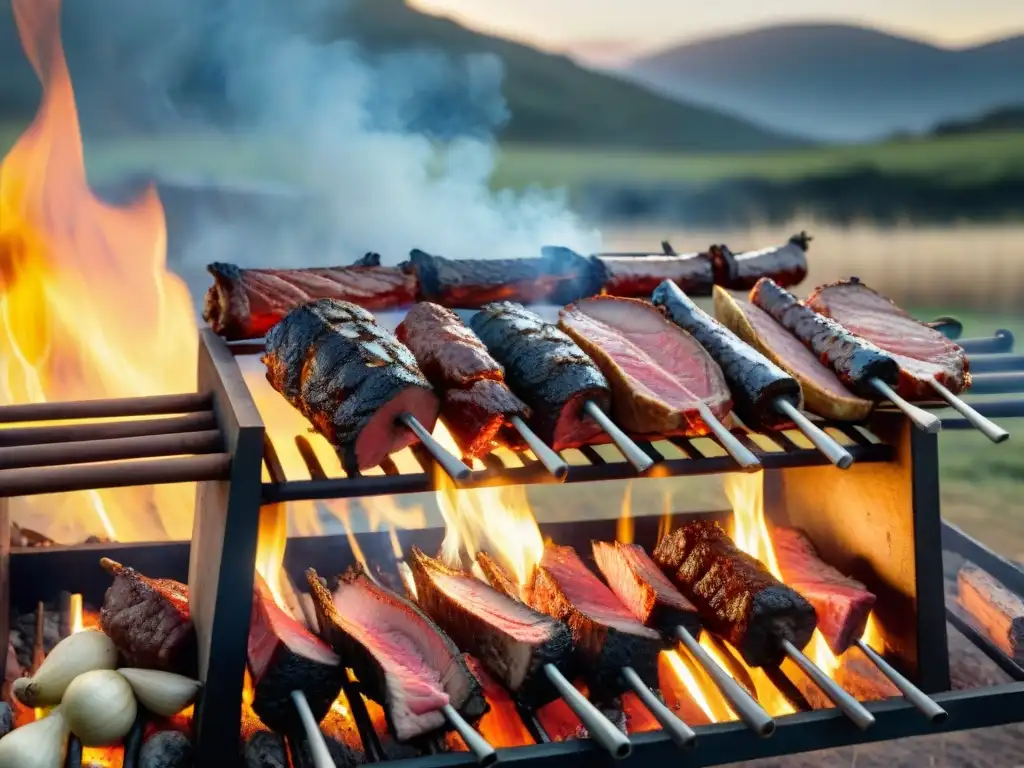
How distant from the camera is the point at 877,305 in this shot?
378 cm

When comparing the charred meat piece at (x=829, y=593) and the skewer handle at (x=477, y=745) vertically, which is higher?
the skewer handle at (x=477, y=745)

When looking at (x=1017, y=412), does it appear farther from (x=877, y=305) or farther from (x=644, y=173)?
(x=644, y=173)

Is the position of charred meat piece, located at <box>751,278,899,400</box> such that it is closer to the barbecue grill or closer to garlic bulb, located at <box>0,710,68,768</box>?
the barbecue grill

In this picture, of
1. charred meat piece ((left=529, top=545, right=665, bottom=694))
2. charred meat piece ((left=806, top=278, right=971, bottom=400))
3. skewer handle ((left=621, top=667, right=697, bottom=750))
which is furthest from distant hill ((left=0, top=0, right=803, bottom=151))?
skewer handle ((left=621, top=667, right=697, bottom=750))

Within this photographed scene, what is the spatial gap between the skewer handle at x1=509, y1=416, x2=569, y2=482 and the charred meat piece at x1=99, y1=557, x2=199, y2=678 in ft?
4.13

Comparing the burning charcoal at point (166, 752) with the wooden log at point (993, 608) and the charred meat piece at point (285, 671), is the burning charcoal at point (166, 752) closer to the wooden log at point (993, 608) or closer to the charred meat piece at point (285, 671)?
the charred meat piece at point (285, 671)

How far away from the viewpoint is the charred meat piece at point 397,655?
260 cm

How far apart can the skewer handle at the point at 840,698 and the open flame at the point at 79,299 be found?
11.9 ft

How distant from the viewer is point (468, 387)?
270 centimetres

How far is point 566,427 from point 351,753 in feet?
3.94

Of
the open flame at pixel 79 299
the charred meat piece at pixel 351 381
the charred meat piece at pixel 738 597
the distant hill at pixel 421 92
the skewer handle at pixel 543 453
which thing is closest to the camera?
the skewer handle at pixel 543 453

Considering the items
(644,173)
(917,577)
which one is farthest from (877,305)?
(644,173)

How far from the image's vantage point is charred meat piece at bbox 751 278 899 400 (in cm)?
302

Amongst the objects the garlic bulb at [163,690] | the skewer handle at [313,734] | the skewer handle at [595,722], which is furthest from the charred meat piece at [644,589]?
the garlic bulb at [163,690]
